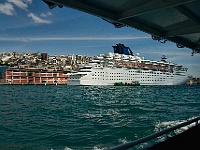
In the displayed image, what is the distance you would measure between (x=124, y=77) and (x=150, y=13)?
83537 mm

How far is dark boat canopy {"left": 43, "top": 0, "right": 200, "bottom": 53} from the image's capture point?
12.7 ft

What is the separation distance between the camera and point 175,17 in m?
4.90

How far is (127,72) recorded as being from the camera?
89062mm

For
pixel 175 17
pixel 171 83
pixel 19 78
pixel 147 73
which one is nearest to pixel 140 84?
pixel 147 73

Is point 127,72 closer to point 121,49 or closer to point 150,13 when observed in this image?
point 121,49

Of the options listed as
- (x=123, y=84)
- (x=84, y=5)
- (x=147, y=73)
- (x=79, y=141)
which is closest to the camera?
(x=84, y=5)

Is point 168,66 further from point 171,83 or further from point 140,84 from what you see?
point 140,84

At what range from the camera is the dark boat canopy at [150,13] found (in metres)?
3.88

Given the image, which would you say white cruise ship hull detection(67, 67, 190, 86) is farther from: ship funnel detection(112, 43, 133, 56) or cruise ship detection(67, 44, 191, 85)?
ship funnel detection(112, 43, 133, 56)

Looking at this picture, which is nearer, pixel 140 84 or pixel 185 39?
pixel 185 39

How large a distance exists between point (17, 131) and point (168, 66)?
313 ft

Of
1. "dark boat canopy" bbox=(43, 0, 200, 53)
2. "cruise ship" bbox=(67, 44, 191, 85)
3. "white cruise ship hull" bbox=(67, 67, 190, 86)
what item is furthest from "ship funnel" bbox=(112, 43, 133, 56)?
"dark boat canopy" bbox=(43, 0, 200, 53)

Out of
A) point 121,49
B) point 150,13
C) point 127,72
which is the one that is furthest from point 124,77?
point 150,13

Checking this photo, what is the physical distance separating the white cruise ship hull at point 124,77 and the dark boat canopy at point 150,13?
253 feet
